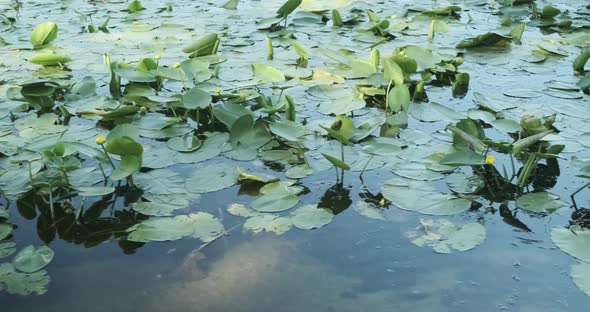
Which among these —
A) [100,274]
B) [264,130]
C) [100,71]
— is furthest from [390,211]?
[100,71]

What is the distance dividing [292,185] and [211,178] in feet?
0.67

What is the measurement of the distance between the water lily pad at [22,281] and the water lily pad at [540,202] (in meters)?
1.04

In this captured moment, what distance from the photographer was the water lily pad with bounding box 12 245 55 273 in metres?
1.20

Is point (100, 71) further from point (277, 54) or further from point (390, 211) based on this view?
point (390, 211)

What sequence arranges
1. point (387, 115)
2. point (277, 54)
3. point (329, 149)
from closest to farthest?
point (329, 149), point (387, 115), point (277, 54)

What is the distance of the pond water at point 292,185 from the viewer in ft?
3.84

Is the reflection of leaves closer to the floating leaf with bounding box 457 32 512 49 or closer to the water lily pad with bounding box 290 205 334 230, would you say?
the water lily pad with bounding box 290 205 334 230

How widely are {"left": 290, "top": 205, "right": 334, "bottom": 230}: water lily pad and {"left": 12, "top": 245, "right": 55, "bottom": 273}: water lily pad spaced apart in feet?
1.70

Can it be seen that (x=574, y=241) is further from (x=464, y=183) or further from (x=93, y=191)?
(x=93, y=191)

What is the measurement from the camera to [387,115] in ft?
6.16

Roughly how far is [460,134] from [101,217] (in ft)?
2.86

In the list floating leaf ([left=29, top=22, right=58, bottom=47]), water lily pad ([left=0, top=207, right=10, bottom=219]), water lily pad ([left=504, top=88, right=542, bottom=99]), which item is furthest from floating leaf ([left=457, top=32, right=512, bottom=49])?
water lily pad ([left=0, top=207, right=10, bottom=219])

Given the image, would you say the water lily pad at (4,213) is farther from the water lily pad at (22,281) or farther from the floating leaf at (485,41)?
the floating leaf at (485,41)

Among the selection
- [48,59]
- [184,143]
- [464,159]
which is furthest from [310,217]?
[48,59]
